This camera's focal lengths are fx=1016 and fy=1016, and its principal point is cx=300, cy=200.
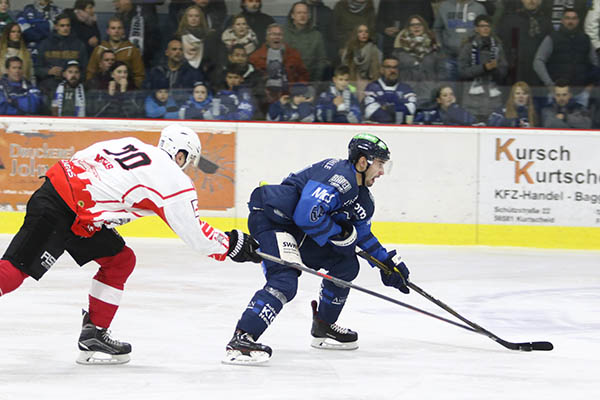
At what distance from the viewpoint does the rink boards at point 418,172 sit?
7648mm

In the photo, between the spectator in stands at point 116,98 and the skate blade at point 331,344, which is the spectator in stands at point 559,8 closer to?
the spectator in stands at point 116,98

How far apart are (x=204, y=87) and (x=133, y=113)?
2.03ft

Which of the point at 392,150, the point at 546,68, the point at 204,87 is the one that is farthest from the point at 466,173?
the point at 204,87

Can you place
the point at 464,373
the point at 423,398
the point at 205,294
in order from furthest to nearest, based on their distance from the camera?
the point at 205,294, the point at 464,373, the point at 423,398

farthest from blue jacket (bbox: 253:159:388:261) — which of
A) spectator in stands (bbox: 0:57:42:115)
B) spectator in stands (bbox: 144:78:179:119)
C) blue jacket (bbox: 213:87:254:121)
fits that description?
spectator in stands (bbox: 0:57:42:115)

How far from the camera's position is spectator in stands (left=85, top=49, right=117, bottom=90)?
8494 mm

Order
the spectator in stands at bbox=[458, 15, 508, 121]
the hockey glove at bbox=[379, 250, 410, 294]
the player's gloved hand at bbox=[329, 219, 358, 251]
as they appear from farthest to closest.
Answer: the spectator in stands at bbox=[458, 15, 508, 121] < the hockey glove at bbox=[379, 250, 410, 294] < the player's gloved hand at bbox=[329, 219, 358, 251]

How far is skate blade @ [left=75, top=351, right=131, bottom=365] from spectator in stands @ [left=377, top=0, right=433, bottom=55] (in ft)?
14.9

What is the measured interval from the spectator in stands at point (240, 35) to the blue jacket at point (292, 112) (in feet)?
1.93

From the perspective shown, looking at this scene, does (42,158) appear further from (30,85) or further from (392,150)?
(392,150)

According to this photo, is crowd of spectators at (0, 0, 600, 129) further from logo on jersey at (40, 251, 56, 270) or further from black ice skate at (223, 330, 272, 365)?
logo on jersey at (40, 251, 56, 270)

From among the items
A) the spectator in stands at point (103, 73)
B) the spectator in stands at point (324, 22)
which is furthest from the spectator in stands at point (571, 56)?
the spectator in stands at point (103, 73)

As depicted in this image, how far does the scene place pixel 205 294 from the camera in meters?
5.96

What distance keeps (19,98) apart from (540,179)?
4.29 meters
